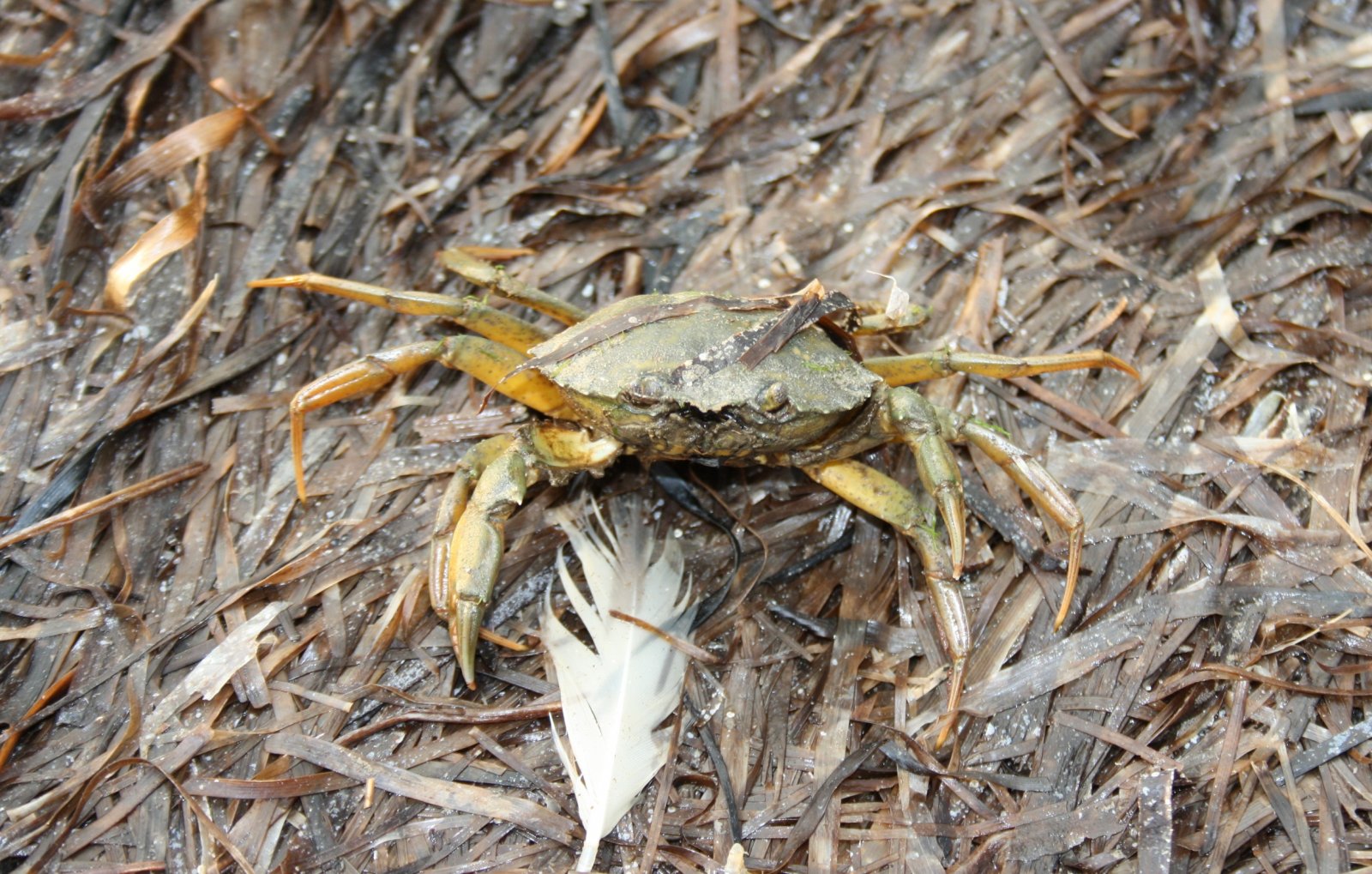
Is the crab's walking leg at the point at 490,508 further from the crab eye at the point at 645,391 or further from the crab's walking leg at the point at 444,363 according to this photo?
the crab eye at the point at 645,391

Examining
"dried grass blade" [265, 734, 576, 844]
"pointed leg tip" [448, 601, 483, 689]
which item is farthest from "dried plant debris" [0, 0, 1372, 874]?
"pointed leg tip" [448, 601, 483, 689]

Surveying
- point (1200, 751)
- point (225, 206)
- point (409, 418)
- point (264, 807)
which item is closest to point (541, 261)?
point (409, 418)

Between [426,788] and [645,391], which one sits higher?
[645,391]

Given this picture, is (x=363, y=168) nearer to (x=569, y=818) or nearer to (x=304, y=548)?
(x=304, y=548)

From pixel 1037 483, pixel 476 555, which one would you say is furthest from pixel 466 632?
pixel 1037 483

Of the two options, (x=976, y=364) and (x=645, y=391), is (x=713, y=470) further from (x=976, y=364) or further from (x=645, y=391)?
(x=976, y=364)

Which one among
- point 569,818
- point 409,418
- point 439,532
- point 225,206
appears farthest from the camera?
point 225,206
